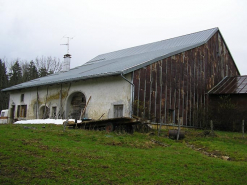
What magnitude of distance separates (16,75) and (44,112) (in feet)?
108

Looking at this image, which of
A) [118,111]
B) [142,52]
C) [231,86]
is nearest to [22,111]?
[142,52]

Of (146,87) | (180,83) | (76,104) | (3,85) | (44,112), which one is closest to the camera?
(146,87)

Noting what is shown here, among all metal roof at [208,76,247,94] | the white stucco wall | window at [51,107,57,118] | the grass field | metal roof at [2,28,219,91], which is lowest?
the grass field

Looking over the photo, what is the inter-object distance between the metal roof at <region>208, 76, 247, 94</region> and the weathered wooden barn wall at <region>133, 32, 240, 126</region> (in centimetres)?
52

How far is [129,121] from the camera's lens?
43.5 ft

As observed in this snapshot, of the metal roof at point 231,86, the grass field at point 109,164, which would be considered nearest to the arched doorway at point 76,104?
the grass field at point 109,164

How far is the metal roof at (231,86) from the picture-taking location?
2132 cm

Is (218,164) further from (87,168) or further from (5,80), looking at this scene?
(5,80)

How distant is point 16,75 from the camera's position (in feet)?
173

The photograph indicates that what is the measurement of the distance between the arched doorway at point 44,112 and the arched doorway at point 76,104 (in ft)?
8.32

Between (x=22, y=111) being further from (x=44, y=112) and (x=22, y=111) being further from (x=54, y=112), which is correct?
(x=54, y=112)

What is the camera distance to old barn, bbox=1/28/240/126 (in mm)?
16594

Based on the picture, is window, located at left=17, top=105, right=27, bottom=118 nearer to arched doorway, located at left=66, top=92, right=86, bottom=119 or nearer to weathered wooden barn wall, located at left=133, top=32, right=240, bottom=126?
arched doorway, located at left=66, top=92, right=86, bottom=119

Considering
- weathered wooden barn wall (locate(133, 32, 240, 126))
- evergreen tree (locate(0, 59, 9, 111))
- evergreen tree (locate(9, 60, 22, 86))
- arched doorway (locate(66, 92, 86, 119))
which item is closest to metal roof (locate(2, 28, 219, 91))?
weathered wooden barn wall (locate(133, 32, 240, 126))
